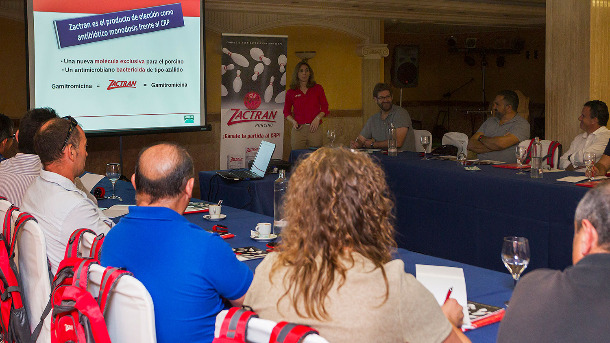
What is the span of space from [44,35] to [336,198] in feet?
17.9

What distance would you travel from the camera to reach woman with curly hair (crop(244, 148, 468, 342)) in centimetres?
140

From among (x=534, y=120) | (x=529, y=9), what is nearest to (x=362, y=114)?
(x=529, y=9)

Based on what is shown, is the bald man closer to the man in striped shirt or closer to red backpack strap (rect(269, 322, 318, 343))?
red backpack strap (rect(269, 322, 318, 343))

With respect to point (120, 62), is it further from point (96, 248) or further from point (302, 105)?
point (96, 248)

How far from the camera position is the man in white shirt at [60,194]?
2.80 m

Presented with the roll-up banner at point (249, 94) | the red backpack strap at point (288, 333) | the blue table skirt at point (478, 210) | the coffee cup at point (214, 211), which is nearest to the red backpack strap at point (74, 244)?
the red backpack strap at point (288, 333)

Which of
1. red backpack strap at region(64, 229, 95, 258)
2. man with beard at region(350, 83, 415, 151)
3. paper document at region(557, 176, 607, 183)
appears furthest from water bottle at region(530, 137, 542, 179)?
red backpack strap at region(64, 229, 95, 258)

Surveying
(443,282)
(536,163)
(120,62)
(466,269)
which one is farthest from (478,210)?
(120,62)

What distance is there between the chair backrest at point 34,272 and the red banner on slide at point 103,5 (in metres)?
4.21

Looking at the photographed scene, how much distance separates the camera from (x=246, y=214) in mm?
3816

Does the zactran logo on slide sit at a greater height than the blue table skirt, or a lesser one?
greater

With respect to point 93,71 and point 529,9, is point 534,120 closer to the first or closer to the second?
point 529,9

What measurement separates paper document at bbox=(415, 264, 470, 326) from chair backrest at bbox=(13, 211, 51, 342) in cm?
130

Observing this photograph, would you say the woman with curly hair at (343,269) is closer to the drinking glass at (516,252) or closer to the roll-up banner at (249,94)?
the drinking glass at (516,252)
